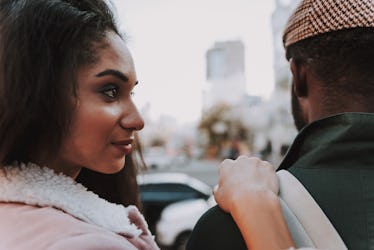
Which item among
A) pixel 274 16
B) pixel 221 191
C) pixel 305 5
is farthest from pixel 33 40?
pixel 274 16

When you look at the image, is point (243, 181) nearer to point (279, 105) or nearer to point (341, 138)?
point (341, 138)

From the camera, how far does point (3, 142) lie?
1.16 metres

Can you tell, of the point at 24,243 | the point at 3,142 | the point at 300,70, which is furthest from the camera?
the point at 300,70

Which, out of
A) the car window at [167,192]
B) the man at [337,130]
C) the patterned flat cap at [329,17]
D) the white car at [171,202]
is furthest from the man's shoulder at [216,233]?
the car window at [167,192]

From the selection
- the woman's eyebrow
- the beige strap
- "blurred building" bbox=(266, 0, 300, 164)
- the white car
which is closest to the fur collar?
the woman's eyebrow

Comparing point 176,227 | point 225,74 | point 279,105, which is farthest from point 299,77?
point 225,74

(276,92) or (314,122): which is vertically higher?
(314,122)

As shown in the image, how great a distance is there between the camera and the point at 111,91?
49.4 inches

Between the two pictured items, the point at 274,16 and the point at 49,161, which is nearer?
the point at 49,161

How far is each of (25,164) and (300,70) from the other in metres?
0.76

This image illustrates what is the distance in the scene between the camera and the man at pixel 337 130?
1.14 metres

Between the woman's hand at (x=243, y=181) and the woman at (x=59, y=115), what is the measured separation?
10.3 inches

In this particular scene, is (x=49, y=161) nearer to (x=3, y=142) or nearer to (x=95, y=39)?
(x=3, y=142)

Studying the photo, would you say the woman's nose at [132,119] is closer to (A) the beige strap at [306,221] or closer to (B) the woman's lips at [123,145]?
(B) the woman's lips at [123,145]
